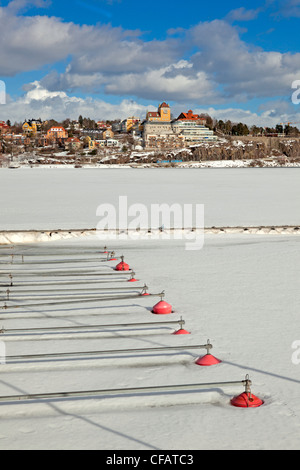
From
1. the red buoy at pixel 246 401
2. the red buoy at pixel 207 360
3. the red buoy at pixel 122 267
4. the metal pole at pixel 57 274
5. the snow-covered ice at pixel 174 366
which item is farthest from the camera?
the red buoy at pixel 122 267

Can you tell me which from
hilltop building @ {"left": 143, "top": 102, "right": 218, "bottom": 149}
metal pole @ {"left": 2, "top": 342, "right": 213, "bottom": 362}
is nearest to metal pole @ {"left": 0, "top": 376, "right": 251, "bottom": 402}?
metal pole @ {"left": 2, "top": 342, "right": 213, "bottom": 362}

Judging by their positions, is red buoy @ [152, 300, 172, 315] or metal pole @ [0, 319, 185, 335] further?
red buoy @ [152, 300, 172, 315]

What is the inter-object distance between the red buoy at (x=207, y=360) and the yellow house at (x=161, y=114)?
184099mm

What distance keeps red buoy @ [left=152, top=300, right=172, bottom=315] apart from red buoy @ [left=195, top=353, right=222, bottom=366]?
87.8 inches

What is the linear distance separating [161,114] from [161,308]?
190302mm

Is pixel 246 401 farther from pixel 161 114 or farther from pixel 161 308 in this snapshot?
pixel 161 114

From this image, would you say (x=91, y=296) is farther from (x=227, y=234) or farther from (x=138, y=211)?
(x=138, y=211)

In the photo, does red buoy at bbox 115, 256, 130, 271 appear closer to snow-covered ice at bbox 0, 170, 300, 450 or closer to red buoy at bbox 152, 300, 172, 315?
snow-covered ice at bbox 0, 170, 300, 450

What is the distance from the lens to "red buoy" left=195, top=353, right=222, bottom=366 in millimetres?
6285

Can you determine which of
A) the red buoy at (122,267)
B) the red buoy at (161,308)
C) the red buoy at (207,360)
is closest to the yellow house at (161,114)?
the red buoy at (122,267)

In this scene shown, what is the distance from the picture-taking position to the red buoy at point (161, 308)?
855 centimetres

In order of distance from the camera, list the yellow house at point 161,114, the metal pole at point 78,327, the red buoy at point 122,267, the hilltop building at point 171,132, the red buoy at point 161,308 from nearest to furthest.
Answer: the metal pole at point 78,327
the red buoy at point 161,308
the red buoy at point 122,267
the hilltop building at point 171,132
the yellow house at point 161,114

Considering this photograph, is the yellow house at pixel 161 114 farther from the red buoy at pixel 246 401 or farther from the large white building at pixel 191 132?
the red buoy at pixel 246 401

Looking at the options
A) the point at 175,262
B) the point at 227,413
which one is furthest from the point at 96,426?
the point at 175,262
